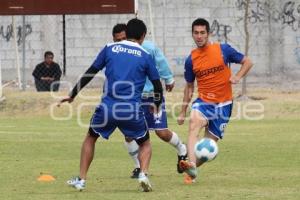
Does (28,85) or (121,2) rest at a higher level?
(121,2)

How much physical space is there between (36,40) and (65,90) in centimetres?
366

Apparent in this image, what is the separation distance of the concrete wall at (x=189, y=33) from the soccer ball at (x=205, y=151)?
18.2m

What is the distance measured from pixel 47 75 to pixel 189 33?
5142mm

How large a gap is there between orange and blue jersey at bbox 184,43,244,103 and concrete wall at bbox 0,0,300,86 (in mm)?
17818

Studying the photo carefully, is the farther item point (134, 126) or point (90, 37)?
point (90, 37)

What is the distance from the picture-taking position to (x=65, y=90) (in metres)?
28.4

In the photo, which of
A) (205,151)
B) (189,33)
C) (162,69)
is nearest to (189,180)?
(205,151)

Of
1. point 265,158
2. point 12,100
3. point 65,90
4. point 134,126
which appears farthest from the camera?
point 65,90

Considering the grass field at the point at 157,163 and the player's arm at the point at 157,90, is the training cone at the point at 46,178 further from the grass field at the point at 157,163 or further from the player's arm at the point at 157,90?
Result: the player's arm at the point at 157,90

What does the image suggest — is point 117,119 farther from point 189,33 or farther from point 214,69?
point 189,33

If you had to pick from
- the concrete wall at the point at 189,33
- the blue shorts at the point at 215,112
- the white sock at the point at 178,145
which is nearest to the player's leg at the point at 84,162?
the blue shorts at the point at 215,112

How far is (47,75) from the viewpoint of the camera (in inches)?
1086

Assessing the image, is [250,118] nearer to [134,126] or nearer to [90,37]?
[90,37]

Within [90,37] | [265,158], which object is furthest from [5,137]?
[90,37]
